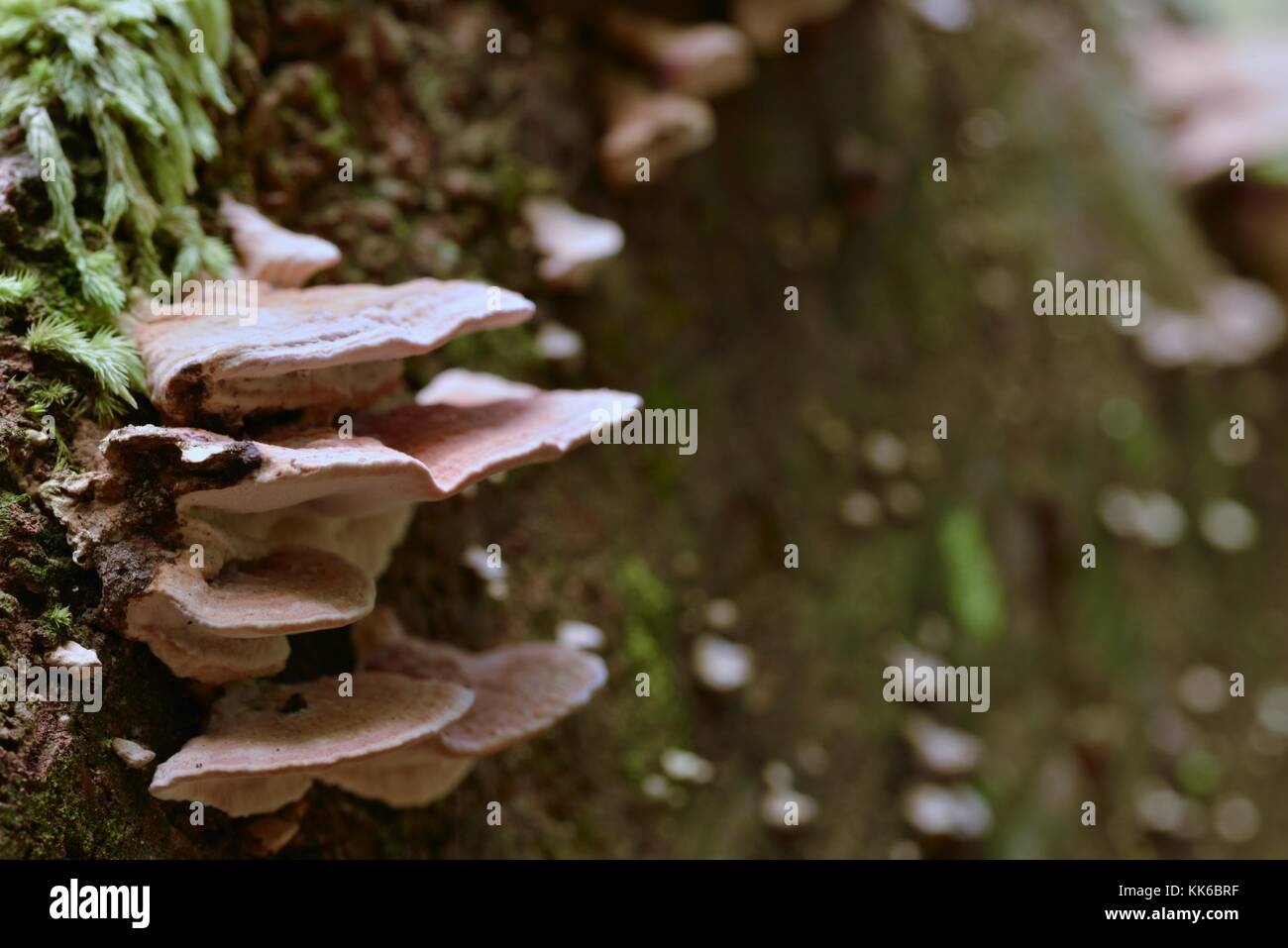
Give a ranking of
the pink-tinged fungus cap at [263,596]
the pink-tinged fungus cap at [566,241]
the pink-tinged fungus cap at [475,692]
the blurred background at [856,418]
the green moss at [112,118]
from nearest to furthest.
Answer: the pink-tinged fungus cap at [263,596], the green moss at [112,118], the pink-tinged fungus cap at [475,692], the blurred background at [856,418], the pink-tinged fungus cap at [566,241]

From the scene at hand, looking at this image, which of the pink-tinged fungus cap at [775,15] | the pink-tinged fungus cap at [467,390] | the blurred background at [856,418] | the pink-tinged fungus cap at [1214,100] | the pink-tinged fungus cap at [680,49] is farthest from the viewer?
the pink-tinged fungus cap at [1214,100]

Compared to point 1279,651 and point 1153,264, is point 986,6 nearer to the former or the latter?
point 1153,264

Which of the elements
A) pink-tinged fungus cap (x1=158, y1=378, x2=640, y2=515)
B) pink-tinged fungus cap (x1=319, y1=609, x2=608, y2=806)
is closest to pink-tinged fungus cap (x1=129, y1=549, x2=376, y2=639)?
pink-tinged fungus cap (x1=158, y1=378, x2=640, y2=515)

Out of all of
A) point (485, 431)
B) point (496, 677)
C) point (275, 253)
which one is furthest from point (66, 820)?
point (275, 253)

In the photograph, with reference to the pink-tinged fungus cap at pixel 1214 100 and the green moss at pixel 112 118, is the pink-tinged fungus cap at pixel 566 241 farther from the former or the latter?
the pink-tinged fungus cap at pixel 1214 100

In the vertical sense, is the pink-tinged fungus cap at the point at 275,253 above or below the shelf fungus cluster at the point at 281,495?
above

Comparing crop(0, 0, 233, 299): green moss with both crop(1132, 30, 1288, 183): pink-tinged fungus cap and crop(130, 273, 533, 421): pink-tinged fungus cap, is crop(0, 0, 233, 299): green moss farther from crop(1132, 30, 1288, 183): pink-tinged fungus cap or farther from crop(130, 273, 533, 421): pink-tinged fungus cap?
crop(1132, 30, 1288, 183): pink-tinged fungus cap

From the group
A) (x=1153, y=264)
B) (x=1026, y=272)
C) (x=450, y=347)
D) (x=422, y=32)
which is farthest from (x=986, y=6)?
(x=450, y=347)

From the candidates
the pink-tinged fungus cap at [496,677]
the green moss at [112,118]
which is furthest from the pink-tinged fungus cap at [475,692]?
the green moss at [112,118]
